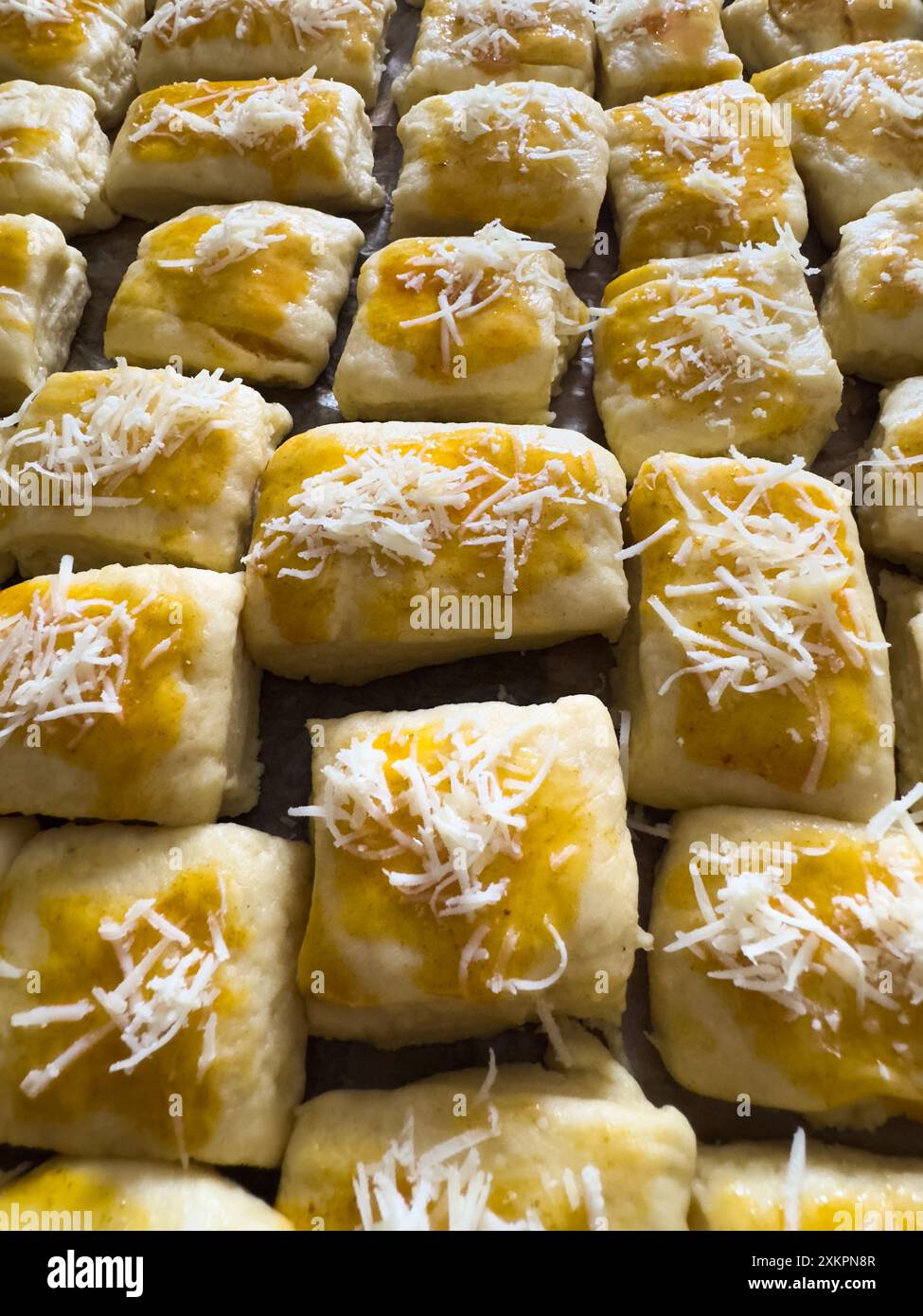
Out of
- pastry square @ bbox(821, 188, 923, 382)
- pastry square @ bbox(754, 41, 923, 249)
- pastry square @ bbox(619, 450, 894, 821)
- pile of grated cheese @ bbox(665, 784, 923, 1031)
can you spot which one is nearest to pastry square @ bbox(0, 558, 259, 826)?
pastry square @ bbox(619, 450, 894, 821)

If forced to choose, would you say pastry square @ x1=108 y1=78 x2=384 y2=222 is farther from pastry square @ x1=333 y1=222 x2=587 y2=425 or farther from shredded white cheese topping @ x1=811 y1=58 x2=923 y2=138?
shredded white cheese topping @ x1=811 y1=58 x2=923 y2=138

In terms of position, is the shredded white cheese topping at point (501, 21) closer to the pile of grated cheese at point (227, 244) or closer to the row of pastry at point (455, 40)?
the row of pastry at point (455, 40)

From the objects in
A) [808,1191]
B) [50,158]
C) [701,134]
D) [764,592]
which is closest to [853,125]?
[701,134]

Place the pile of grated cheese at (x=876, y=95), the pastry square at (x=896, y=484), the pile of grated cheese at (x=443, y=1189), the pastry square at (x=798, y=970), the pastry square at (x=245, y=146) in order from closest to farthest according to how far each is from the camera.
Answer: the pile of grated cheese at (x=443, y=1189)
the pastry square at (x=798, y=970)
the pastry square at (x=896, y=484)
the pile of grated cheese at (x=876, y=95)
the pastry square at (x=245, y=146)

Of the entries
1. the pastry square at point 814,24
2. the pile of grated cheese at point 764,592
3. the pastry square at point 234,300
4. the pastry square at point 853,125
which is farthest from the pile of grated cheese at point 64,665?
the pastry square at point 814,24
